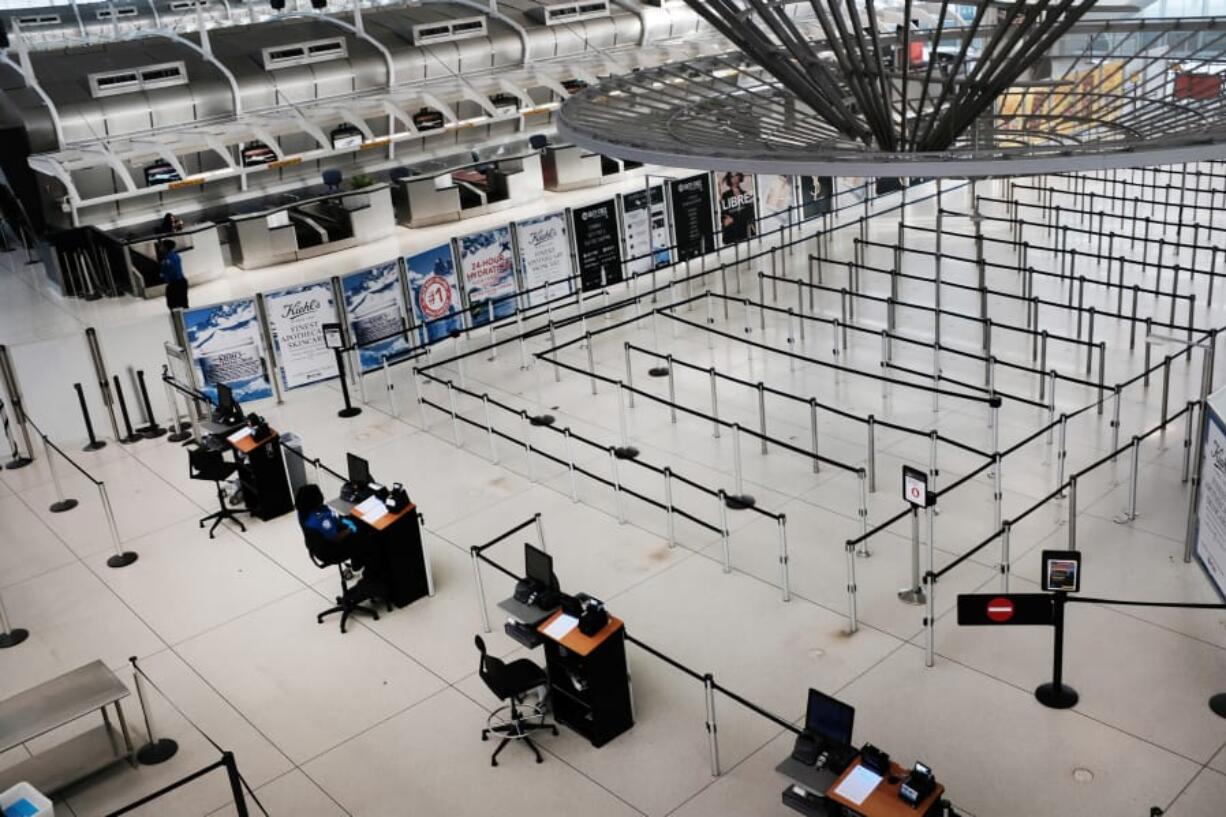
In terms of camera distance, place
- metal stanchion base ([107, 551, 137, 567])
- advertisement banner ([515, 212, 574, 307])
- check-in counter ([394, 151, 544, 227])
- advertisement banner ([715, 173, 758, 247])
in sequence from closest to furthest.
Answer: metal stanchion base ([107, 551, 137, 567])
advertisement banner ([515, 212, 574, 307])
advertisement banner ([715, 173, 758, 247])
check-in counter ([394, 151, 544, 227])

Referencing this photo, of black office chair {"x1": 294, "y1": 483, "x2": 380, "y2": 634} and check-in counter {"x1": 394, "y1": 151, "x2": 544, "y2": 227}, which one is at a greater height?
check-in counter {"x1": 394, "y1": 151, "x2": 544, "y2": 227}

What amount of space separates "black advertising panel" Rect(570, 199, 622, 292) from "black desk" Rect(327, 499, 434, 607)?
9182mm

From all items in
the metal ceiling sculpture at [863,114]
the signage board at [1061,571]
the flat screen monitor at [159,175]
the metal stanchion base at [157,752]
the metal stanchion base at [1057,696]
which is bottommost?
the metal stanchion base at [157,752]

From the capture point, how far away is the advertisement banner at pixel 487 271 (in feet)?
62.6

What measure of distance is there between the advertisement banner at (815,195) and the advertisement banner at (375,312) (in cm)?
909

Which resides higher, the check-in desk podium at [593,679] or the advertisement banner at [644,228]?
the advertisement banner at [644,228]

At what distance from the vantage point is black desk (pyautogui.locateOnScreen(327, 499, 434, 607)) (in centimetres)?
1138

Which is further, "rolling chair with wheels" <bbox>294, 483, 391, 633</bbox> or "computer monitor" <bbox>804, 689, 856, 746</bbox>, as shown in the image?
"rolling chair with wheels" <bbox>294, 483, 391, 633</bbox>

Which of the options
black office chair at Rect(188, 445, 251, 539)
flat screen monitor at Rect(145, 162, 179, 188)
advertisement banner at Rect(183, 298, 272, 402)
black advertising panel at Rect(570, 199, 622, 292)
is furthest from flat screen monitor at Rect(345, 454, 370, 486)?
flat screen monitor at Rect(145, 162, 179, 188)

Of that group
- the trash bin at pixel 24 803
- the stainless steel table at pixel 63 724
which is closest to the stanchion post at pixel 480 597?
the stainless steel table at pixel 63 724

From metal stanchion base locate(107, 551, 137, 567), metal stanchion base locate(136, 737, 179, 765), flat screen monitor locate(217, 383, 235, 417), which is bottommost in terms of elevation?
metal stanchion base locate(136, 737, 179, 765)

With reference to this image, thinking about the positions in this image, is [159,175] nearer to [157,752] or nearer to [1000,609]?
[157,752]

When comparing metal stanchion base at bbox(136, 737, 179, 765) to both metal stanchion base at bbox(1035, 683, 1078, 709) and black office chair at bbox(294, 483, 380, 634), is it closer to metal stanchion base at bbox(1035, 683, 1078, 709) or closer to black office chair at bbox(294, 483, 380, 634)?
black office chair at bbox(294, 483, 380, 634)

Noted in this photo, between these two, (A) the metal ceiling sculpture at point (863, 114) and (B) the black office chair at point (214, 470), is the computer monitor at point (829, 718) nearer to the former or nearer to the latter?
(A) the metal ceiling sculpture at point (863, 114)
